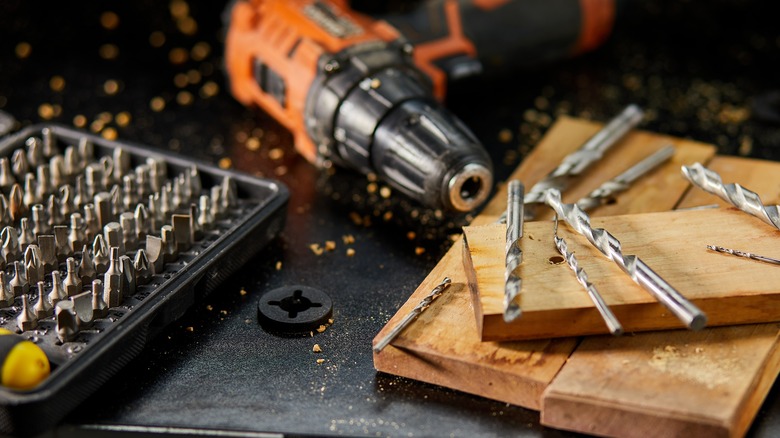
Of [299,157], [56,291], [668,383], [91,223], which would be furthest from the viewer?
[299,157]

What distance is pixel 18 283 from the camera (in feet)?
3.16

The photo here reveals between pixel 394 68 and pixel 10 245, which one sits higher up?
pixel 394 68

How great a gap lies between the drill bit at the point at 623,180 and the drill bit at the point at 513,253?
0.10 m

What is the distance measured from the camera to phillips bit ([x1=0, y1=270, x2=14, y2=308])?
947mm

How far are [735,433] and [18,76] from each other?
1.23m

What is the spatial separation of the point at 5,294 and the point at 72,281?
0.06 meters

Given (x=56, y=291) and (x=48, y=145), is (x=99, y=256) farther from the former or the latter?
(x=48, y=145)

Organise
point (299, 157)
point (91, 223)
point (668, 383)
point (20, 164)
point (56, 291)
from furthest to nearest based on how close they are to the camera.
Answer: point (299, 157) < point (20, 164) < point (91, 223) < point (56, 291) < point (668, 383)

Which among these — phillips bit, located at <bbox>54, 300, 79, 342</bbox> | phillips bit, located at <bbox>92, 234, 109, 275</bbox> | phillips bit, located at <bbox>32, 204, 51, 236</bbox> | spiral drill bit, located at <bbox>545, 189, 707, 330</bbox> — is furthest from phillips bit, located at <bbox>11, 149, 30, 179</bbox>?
spiral drill bit, located at <bbox>545, 189, 707, 330</bbox>

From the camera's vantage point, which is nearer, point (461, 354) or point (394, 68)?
point (461, 354)

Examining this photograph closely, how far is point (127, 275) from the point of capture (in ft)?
3.15

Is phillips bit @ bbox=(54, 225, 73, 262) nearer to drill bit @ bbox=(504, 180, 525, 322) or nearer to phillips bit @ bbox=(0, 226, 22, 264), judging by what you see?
phillips bit @ bbox=(0, 226, 22, 264)

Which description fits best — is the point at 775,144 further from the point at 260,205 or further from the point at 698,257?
the point at 260,205

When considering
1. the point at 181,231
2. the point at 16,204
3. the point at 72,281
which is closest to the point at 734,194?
the point at 181,231
